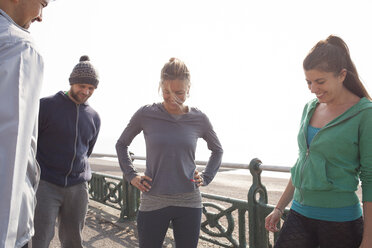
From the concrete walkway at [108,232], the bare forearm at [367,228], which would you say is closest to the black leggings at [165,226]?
the bare forearm at [367,228]

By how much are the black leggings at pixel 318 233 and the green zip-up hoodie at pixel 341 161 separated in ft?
0.39

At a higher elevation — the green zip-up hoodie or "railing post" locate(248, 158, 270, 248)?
the green zip-up hoodie

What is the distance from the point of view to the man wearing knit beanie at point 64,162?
274 centimetres

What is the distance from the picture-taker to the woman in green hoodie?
1788 mm

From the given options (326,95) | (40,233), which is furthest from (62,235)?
(326,95)

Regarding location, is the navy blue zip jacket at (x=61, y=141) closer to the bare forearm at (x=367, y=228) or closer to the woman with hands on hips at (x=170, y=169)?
the woman with hands on hips at (x=170, y=169)

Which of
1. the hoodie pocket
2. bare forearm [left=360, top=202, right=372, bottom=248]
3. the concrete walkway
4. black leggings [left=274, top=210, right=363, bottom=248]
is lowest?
the concrete walkway

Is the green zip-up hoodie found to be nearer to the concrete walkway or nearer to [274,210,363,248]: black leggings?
[274,210,363,248]: black leggings

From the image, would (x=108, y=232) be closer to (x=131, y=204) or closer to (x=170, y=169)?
(x=131, y=204)

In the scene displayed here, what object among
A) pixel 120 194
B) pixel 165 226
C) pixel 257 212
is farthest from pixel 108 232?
pixel 165 226

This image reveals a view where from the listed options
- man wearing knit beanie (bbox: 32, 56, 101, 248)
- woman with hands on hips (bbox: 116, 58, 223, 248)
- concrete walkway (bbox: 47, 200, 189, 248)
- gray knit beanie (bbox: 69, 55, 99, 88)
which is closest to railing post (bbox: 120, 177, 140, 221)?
concrete walkway (bbox: 47, 200, 189, 248)

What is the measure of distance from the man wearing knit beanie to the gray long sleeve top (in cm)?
64

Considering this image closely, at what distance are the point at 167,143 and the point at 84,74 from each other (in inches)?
54.1

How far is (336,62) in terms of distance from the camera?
1921mm
